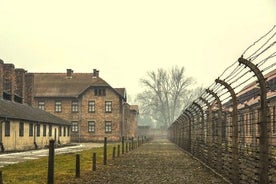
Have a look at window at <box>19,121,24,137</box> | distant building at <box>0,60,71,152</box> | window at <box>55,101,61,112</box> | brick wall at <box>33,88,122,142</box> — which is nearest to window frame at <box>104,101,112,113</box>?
brick wall at <box>33,88,122,142</box>

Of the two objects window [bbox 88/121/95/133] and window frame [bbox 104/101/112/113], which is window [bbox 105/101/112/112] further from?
window [bbox 88/121/95/133]

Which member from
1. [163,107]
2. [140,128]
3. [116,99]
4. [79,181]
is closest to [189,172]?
[79,181]

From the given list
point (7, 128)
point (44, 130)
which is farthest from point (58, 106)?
point (7, 128)

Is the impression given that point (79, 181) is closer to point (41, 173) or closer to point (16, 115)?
point (41, 173)

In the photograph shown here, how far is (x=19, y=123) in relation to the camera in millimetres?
31688

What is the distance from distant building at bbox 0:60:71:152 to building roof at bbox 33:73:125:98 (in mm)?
12348

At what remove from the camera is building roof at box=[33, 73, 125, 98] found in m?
61.2

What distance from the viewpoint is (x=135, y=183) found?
1179 centimetres

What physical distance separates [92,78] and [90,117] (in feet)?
27.2

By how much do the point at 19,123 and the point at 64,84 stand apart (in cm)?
3255

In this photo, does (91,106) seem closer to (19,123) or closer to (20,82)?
(20,82)

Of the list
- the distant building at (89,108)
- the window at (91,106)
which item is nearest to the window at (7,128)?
the distant building at (89,108)

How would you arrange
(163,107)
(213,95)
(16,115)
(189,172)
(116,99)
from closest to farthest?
(213,95) → (189,172) → (16,115) → (116,99) → (163,107)

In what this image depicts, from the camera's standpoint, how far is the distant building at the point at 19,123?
29469 millimetres
